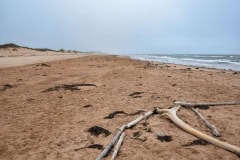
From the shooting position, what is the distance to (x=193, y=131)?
5812 millimetres

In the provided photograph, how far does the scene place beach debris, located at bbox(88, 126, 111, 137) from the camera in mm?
5973

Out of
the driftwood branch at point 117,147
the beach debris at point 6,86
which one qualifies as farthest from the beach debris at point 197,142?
the beach debris at point 6,86

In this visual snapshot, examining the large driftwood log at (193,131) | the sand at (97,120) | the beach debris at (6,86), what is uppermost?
the large driftwood log at (193,131)

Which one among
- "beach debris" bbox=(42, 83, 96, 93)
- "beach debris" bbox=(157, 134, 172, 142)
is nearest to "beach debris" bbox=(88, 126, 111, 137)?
"beach debris" bbox=(157, 134, 172, 142)

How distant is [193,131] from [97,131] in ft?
6.57

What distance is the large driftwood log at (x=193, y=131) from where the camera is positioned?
504 cm

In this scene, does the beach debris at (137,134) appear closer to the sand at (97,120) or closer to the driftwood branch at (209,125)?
the sand at (97,120)

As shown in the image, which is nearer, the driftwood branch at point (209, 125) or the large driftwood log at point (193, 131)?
the large driftwood log at point (193, 131)

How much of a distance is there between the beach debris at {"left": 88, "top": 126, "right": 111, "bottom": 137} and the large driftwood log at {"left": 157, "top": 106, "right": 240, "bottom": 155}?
5.20 feet

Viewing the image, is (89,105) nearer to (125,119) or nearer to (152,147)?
(125,119)

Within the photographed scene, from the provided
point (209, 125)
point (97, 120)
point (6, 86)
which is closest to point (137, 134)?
point (97, 120)

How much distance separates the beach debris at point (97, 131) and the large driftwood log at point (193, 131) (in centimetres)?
158

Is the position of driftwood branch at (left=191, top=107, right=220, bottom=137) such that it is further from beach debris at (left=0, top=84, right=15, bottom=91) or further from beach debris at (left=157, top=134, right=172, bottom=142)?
beach debris at (left=0, top=84, right=15, bottom=91)

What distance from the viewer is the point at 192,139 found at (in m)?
5.59
